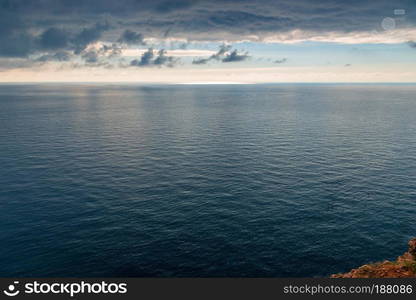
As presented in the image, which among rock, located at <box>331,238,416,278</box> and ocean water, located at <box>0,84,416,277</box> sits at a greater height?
ocean water, located at <box>0,84,416,277</box>

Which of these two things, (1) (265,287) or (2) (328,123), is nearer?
(1) (265,287)

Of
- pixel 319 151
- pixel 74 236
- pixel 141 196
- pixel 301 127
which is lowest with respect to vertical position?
pixel 74 236

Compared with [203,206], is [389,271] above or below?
below

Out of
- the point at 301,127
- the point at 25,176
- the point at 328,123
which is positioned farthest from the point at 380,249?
the point at 328,123

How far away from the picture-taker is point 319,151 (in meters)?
128

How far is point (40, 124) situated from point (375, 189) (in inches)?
6929

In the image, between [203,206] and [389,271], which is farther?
[203,206]

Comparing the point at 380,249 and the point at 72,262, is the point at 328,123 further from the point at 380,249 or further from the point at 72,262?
the point at 72,262

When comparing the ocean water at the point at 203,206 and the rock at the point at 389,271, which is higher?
the ocean water at the point at 203,206

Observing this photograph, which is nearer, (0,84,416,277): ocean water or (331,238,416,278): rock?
(331,238,416,278): rock

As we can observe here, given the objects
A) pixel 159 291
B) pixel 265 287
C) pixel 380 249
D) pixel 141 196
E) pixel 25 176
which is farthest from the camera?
pixel 25 176

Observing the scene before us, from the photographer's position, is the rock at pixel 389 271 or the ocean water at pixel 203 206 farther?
the ocean water at pixel 203 206

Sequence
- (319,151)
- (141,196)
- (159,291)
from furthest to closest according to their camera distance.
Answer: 1. (319,151)
2. (141,196)
3. (159,291)

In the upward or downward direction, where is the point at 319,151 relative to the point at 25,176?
upward
